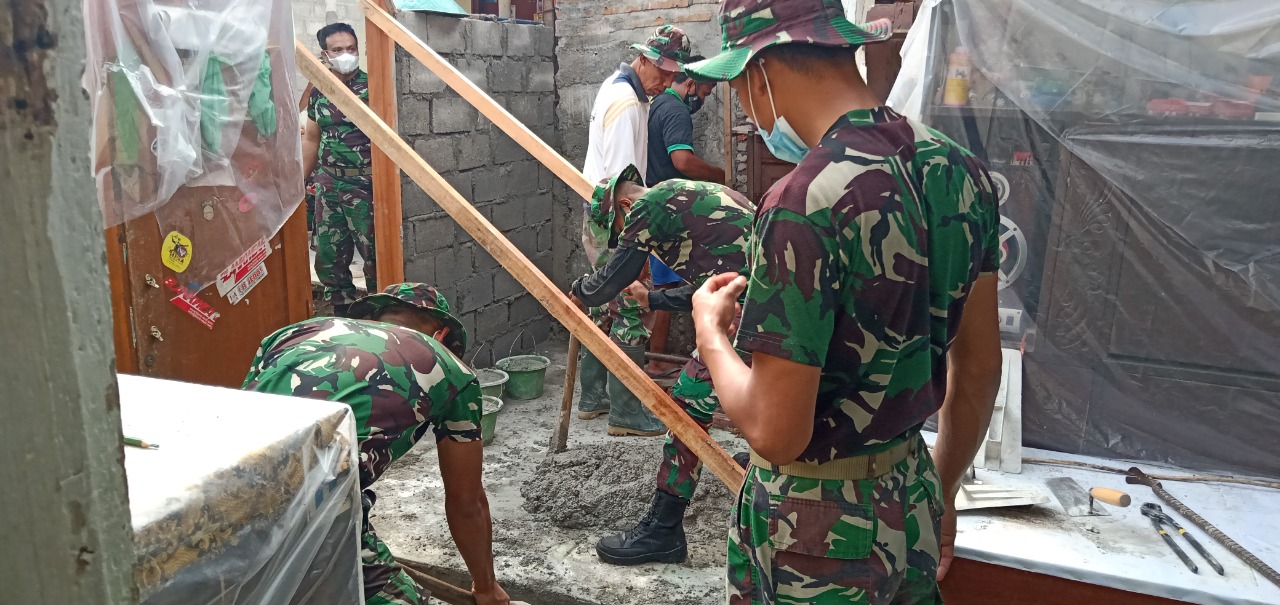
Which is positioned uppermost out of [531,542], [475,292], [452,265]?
[452,265]

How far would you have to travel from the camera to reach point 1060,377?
9.41 ft

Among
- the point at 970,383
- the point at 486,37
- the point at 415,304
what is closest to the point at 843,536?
the point at 970,383

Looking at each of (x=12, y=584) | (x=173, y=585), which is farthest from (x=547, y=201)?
(x=12, y=584)

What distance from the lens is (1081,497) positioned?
102 inches

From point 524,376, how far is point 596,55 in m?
2.09

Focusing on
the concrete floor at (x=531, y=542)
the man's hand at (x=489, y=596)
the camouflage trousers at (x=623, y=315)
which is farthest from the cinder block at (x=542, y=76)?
the man's hand at (x=489, y=596)

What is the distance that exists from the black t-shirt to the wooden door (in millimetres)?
2136

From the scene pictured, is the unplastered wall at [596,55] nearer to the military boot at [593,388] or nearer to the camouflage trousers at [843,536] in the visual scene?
the military boot at [593,388]

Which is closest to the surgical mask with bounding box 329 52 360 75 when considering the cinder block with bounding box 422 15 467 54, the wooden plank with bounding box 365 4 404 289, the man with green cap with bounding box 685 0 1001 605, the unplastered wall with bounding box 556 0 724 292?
the cinder block with bounding box 422 15 467 54

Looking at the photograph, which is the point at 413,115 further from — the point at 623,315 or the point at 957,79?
the point at 957,79

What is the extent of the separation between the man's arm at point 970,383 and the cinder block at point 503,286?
12.2ft

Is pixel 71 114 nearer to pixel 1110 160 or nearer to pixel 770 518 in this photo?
pixel 770 518

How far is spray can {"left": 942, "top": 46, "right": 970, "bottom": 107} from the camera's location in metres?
2.81

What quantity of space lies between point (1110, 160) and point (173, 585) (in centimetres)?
272
